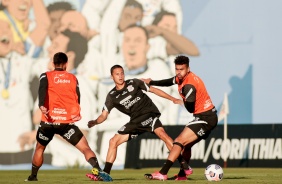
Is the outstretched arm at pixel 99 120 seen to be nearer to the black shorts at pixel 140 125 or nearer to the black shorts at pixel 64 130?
the black shorts at pixel 140 125

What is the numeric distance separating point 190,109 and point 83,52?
17969 millimetres

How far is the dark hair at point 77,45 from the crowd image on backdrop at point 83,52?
0.13 feet

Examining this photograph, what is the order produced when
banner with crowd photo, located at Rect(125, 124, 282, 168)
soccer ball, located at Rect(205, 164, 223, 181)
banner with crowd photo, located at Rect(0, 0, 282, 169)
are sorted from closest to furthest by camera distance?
soccer ball, located at Rect(205, 164, 223, 181) → banner with crowd photo, located at Rect(125, 124, 282, 168) → banner with crowd photo, located at Rect(0, 0, 282, 169)

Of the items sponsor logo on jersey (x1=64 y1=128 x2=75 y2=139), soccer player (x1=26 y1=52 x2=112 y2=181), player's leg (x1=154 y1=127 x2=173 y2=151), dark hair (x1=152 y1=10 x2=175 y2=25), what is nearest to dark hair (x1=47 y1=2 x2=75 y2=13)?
dark hair (x1=152 y1=10 x2=175 y2=25)

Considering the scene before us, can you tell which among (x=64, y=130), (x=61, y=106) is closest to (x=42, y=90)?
(x=61, y=106)

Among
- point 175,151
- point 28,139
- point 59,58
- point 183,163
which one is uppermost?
point 59,58

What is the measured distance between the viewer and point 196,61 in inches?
1282

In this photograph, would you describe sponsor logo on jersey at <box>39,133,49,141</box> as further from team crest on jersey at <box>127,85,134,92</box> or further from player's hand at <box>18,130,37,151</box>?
player's hand at <box>18,130,37,151</box>

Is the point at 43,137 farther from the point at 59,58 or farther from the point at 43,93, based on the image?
the point at 59,58

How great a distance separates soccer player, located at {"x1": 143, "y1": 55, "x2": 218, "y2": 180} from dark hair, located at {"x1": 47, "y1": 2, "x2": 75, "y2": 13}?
1791 cm

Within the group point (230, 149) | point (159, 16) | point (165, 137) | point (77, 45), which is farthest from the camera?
point (77, 45)

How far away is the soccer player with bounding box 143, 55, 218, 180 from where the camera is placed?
1596cm

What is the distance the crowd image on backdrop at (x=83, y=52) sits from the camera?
33.2 m

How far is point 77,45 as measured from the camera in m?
34.0
